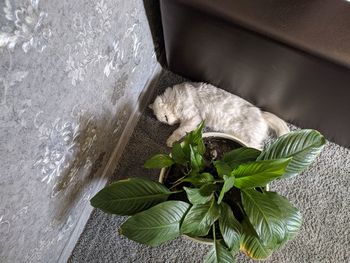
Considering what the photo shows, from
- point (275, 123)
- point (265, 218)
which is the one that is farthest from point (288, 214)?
point (275, 123)

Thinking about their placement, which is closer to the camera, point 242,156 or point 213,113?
point 242,156

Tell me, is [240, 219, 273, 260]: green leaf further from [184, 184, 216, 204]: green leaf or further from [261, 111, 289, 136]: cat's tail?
[261, 111, 289, 136]: cat's tail

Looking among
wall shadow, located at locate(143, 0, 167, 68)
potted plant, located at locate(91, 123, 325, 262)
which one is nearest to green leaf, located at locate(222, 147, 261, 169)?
potted plant, located at locate(91, 123, 325, 262)

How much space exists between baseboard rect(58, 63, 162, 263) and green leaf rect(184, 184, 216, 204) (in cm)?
47

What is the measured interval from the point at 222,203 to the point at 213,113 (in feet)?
1.40

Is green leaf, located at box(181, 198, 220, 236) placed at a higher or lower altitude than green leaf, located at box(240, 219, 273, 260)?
higher

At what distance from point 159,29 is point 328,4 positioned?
50cm

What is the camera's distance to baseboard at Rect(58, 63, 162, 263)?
1.11m

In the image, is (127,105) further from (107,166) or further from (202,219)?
(202,219)

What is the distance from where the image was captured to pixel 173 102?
1.19 meters

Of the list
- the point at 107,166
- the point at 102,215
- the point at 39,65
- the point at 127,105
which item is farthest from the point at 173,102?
the point at 39,65

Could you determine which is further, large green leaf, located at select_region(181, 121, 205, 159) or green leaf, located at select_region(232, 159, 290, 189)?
large green leaf, located at select_region(181, 121, 205, 159)

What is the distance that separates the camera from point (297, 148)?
76 cm

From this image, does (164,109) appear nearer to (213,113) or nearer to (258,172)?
(213,113)
